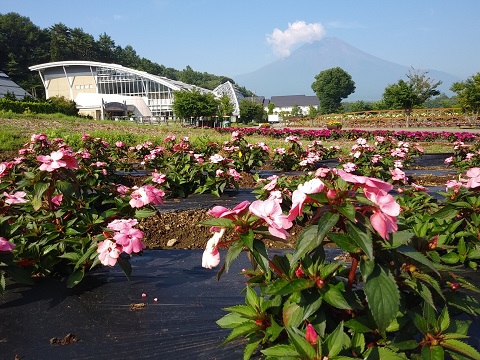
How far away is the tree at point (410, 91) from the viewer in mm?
30094

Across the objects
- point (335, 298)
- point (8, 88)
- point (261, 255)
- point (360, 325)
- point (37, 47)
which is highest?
point (37, 47)

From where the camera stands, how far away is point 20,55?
62.7 meters

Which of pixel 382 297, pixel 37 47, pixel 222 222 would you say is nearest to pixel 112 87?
pixel 37 47

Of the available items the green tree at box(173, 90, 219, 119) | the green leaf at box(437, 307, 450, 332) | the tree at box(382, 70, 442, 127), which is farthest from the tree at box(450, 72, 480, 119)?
the green leaf at box(437, 307, 450, 332)

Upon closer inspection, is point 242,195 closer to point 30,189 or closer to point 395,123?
point 30,189

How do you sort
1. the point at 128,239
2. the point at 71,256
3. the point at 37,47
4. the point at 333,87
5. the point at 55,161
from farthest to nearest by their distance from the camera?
the point at 333,87 < the point at 37,47 < the point at 71,256 < the point at 55,161 < the point at 128,239

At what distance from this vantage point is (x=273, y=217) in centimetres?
100

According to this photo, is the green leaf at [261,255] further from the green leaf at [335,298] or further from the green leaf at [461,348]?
the green leaf at [461,348]

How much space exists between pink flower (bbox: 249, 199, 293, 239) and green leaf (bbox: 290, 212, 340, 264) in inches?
2.0

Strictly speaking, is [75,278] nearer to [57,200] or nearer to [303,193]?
[57,200]

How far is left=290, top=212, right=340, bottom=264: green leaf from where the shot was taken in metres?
0.89

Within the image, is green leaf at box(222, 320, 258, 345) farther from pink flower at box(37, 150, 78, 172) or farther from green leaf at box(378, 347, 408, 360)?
pink flower at box(37, 150, 78, 172)

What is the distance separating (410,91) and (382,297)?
32.9 m

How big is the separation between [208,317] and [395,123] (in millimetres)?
32686
